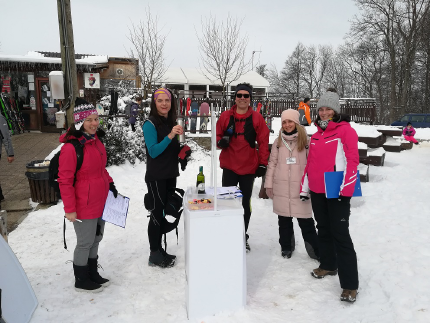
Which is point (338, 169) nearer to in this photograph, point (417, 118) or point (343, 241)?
point (343, 241)

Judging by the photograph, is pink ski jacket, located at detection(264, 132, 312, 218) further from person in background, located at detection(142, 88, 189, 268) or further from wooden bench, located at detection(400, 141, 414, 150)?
wooden bench, located at detection(400, 141, 414, 150)

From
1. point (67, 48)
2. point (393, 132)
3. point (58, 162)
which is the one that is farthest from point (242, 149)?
point (393, 132)

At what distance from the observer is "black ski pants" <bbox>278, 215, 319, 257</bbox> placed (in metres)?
3.75

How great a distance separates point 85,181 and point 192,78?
89.4ft

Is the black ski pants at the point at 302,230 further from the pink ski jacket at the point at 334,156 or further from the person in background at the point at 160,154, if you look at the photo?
the person in background at the point at 160,154

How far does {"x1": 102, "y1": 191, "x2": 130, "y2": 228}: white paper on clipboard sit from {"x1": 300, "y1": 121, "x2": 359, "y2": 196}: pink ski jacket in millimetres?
1934

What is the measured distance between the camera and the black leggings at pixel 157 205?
3467mm

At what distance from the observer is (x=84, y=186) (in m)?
2.94

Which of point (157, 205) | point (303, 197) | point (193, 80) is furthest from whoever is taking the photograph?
point (193, 80)

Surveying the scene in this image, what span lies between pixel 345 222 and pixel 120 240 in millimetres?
3105

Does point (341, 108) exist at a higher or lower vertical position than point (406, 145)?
higher

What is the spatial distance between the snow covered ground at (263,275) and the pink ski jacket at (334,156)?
1034 mm

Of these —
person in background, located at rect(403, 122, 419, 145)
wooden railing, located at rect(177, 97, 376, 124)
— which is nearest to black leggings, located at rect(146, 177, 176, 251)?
wooden railing, located at rect(177, 97, 376, 124)

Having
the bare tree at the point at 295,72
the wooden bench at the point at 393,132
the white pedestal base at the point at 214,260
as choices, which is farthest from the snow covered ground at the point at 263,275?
the bare tree at the point at 295,72
